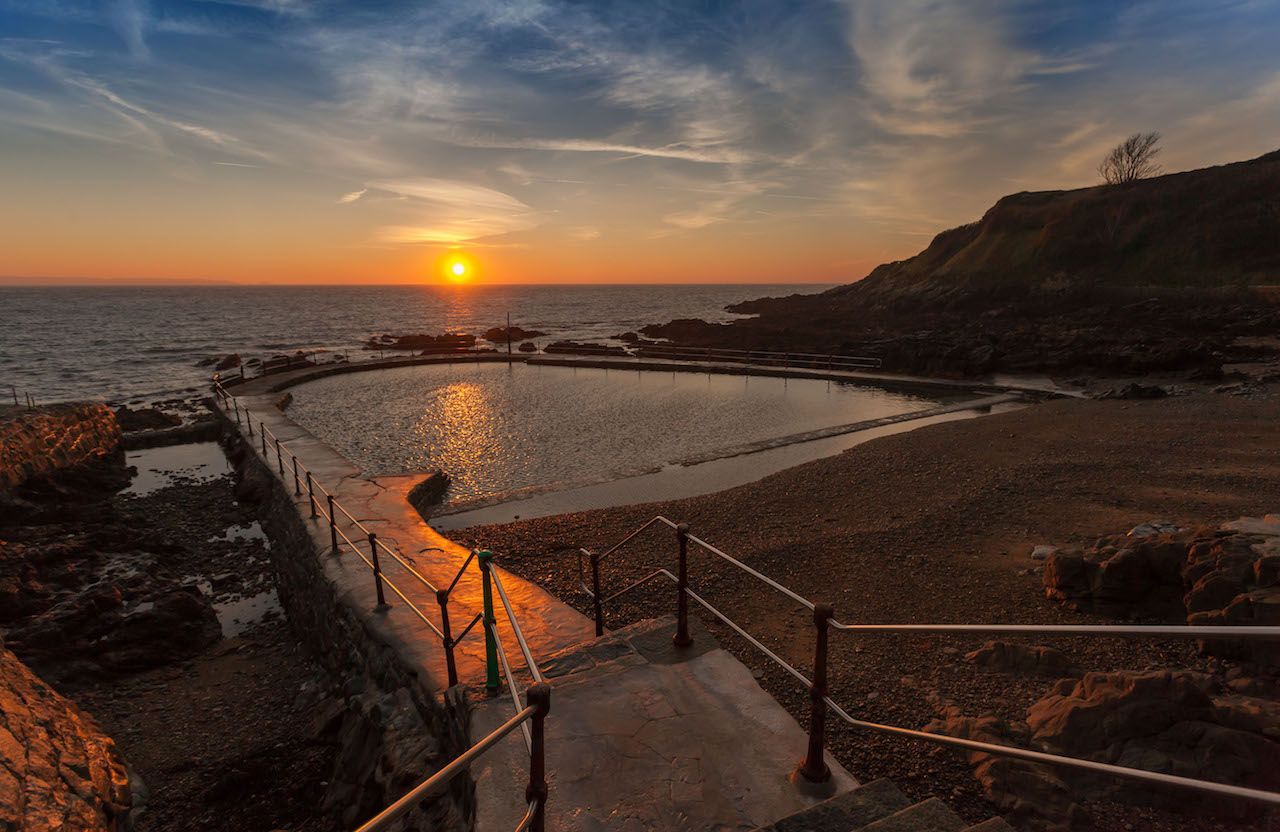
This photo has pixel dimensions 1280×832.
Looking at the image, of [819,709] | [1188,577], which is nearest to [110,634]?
[819,709]

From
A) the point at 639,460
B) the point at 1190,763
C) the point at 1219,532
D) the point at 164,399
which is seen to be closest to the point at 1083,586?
the point at 1219,532

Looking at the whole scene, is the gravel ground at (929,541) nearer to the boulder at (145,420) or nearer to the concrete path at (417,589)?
the concrete path at (417,589)

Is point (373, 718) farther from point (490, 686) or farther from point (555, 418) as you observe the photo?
point (555, 418)

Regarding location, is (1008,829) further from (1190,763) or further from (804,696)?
(804,696)

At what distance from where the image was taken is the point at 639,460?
16391 millimetres

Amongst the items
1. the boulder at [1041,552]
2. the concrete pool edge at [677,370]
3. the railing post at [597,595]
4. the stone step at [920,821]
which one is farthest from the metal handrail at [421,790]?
the concrete pool edge at [677,370]

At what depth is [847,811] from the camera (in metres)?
3.02

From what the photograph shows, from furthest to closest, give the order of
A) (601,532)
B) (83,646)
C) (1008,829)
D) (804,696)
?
(601,532) → (83,646) → (804,696) → (1008,829)

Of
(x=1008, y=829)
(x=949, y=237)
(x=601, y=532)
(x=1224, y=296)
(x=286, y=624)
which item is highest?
(x=949, y=237)

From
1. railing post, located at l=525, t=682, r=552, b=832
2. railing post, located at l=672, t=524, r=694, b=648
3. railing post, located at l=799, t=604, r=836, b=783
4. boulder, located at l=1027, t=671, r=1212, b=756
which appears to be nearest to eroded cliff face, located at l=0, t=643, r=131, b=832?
railing post, located at l=525, t=682, r=552, b=832

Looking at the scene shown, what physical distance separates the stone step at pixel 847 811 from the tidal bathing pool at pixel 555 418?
35.2 feet

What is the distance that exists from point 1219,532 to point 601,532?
26.6ft

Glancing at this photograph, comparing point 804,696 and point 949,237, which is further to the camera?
point 949,237

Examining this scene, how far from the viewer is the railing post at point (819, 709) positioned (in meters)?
2.99
